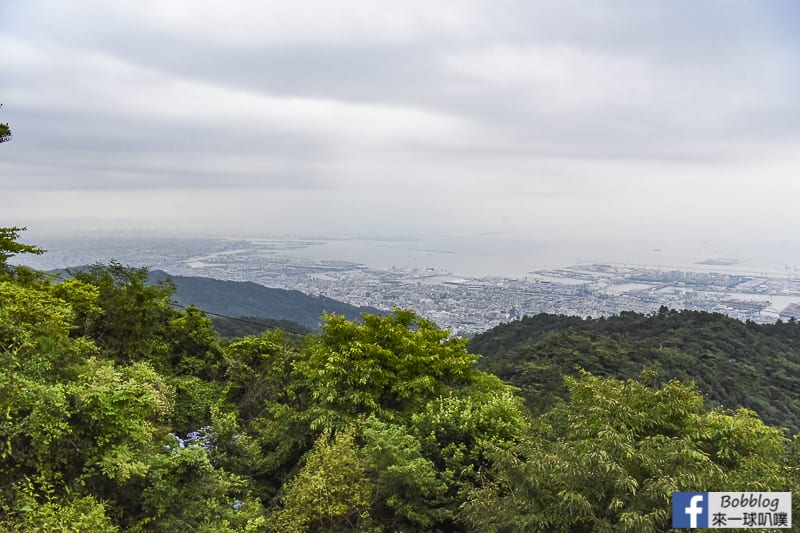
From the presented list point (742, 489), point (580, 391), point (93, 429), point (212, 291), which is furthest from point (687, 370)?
point (212, 291)

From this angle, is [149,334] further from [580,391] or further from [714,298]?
[714,298]

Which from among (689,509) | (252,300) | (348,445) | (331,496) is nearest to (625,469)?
(689,509)

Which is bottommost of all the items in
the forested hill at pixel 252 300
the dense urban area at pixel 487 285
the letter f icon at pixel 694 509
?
the forested hill at pixel 252 300

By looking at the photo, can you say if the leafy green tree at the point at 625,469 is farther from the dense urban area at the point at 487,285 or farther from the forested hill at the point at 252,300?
the forested hill at the point at 252,300

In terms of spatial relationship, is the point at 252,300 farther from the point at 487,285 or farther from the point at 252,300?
the point at 487,285

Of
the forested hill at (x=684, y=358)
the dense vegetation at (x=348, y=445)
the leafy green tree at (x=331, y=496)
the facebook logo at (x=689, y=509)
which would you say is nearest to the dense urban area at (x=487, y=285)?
the forested hill at (x=684, y=358)
